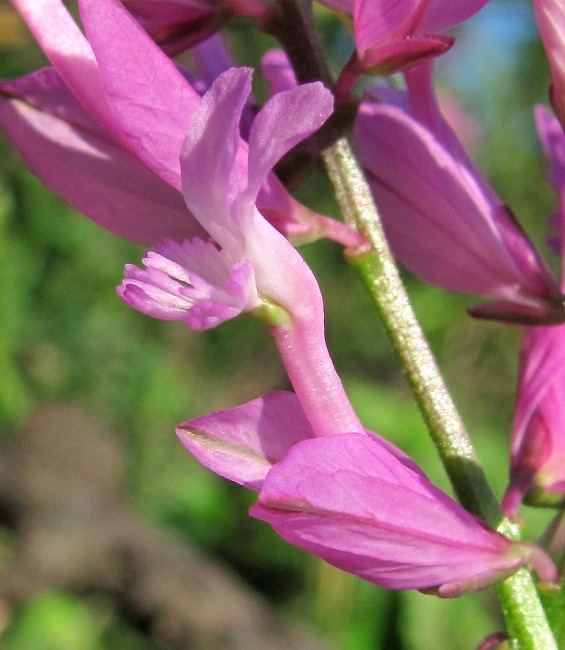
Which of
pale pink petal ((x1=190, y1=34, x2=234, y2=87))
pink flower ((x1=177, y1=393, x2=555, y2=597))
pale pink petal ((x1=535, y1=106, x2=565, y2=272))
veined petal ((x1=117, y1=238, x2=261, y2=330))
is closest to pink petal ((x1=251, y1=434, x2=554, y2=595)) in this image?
pink flower ((x1=177, y1=393, x2=555, y2=597))

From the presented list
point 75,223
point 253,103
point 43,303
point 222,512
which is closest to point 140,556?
point 222,512

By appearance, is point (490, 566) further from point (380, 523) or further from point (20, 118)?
point (20, 118)

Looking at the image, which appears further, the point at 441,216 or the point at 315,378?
the point at 441,216

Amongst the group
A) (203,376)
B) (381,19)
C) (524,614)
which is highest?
(381,19)

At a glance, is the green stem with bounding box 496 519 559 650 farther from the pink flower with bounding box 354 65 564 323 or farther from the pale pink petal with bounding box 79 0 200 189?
the pale pink petal with bounding box 79 0 200 189

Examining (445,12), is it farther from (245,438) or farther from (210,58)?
(245,438)

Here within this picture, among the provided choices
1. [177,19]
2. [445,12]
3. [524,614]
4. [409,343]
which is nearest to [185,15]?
[177,19]
